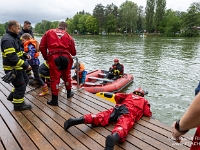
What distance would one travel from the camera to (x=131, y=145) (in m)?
2.41

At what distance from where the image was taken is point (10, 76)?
3027mm

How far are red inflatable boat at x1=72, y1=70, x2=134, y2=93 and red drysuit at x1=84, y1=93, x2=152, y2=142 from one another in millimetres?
3528

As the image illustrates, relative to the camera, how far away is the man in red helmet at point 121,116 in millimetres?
2486

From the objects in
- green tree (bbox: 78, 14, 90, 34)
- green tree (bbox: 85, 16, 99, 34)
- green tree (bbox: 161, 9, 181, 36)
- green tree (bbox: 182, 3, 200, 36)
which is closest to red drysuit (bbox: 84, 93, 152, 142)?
green tree (bbox: 182, 3, 200, 36)

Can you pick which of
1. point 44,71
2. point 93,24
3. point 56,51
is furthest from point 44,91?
point 93,24

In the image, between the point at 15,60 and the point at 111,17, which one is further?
the point at 111,17

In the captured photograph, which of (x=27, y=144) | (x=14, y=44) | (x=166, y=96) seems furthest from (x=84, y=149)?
(x=166, y=96)

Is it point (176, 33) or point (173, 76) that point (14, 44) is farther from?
point (176, 33)

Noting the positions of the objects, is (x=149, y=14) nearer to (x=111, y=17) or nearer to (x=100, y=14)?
(x=111, y=17)

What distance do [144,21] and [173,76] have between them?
4734 centimetres

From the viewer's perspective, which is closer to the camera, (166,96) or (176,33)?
(166,96)

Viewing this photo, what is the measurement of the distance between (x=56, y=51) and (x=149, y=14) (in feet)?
176

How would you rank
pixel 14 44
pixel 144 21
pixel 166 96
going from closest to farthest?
pixel 14 44, pixel 166 96, pixel 144 21

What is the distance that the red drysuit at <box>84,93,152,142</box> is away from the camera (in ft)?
8.54
